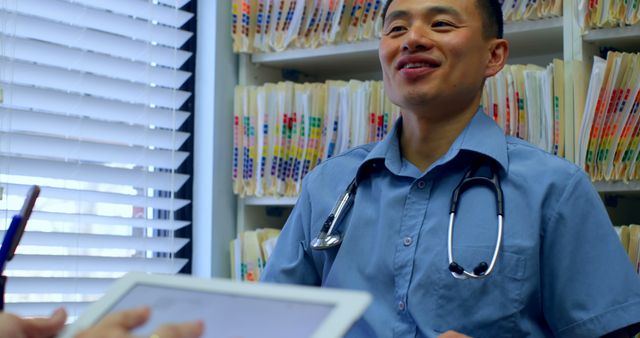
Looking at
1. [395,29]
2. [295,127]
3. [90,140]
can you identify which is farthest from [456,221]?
[90,140]

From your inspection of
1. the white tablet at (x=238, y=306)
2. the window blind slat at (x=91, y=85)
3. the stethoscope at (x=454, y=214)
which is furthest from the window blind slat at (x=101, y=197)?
the white tablet at (x=238, y=306)

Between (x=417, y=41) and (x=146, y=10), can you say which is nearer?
(x=417, y=41)

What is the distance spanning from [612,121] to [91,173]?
131 cm

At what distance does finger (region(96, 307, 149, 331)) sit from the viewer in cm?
62

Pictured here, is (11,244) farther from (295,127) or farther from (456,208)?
(295,127)

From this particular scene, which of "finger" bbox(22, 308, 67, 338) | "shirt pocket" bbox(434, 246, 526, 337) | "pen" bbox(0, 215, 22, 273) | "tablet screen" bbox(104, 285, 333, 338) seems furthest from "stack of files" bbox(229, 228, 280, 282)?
"tablet screen" bbox(104, 285, 333, 338)

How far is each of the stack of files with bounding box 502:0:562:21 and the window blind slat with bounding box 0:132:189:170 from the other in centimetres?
102

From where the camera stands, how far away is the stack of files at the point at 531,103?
2.08 meters

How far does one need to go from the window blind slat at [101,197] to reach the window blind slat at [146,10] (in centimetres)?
51

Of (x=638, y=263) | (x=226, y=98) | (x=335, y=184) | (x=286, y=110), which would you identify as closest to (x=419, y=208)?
(x=335, y=184)

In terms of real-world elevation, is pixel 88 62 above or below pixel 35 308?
above

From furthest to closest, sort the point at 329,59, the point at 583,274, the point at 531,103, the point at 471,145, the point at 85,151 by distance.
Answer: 1. the point at 329,59
2. the point at 85,151
3. the point at 531,103
4. the point at 471,145
5. the point at 583,274

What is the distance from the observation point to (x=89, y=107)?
2297 millimetres

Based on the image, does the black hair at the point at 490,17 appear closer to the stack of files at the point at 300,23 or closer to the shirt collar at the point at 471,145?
the shirt collar at the point at 471,145
